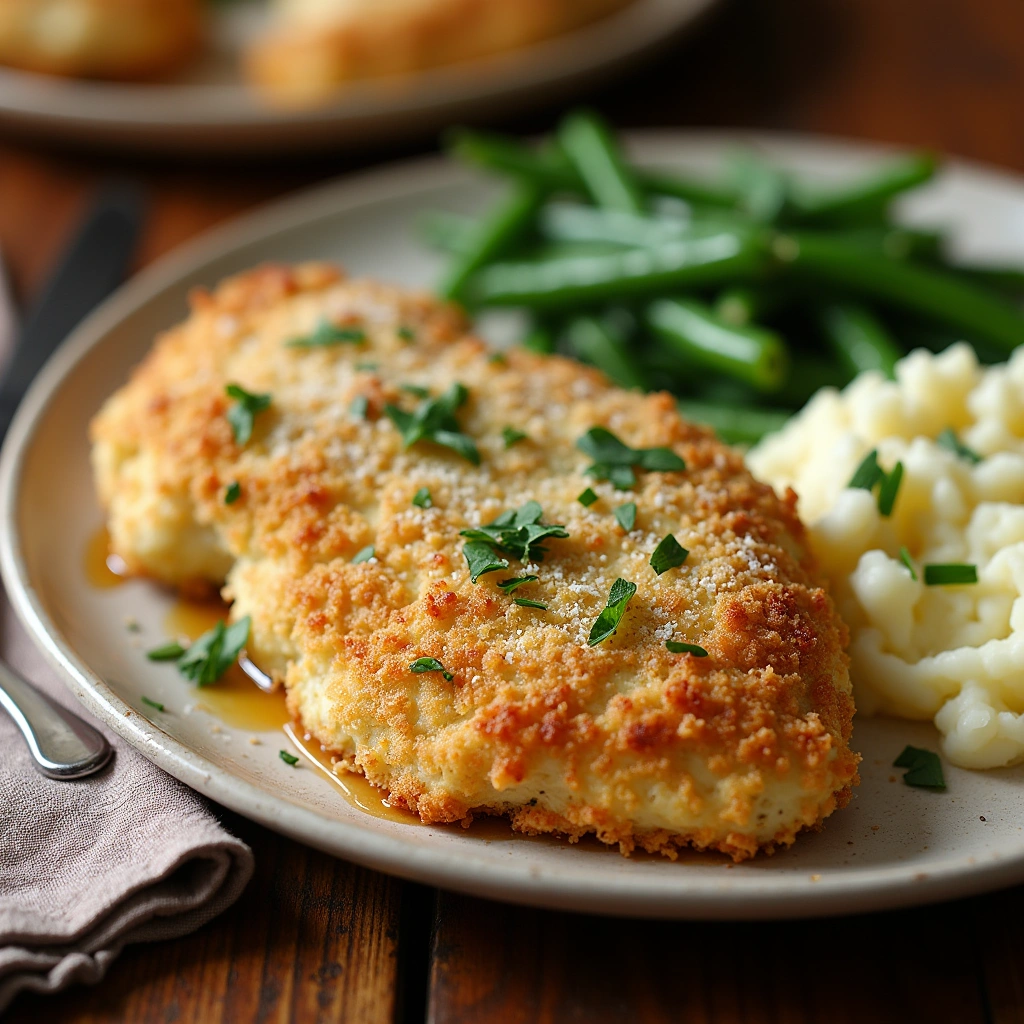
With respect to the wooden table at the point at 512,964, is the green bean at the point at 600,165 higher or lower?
higher

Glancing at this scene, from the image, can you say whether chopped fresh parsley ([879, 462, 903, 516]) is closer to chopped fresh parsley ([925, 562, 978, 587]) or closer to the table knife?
chopped fresh parsley ([925, 562, 978, 587])

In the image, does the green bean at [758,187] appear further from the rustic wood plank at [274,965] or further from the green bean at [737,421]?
the rustic wood plank at [274,965]

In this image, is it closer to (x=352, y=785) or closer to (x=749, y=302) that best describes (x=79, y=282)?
(x=749, y=302)

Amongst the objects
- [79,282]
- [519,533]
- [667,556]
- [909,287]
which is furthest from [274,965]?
[909,287]

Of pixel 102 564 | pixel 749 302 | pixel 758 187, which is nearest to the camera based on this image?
pixel 102 564

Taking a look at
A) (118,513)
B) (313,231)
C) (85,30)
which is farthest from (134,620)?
(85,30)

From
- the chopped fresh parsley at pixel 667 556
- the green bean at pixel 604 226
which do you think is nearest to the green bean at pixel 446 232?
the green bean at pixel 604 226
